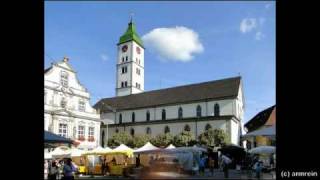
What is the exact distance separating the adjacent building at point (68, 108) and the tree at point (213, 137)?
12.6 meters

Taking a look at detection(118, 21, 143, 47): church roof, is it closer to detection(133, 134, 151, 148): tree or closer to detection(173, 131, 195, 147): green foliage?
detection(133, 134, 151, 148): tree

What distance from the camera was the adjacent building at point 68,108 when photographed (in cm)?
3903

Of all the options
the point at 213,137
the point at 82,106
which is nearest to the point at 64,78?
the point at 82,106

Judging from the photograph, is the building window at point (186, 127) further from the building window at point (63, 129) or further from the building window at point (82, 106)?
the building window at point (63, 129)

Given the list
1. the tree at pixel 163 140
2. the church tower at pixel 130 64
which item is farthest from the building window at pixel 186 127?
the church tower at pixel 130 64

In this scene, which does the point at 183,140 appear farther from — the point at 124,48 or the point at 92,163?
the point at 124,48

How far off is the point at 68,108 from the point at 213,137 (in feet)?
54.9

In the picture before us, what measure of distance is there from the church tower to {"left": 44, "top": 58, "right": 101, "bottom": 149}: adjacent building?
27.1 metres

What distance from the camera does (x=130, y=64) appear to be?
7406 cm

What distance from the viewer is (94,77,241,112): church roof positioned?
50.9 meters

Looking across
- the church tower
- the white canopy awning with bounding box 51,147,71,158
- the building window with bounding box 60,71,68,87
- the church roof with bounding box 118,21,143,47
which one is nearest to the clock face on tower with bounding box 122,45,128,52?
the church tower
